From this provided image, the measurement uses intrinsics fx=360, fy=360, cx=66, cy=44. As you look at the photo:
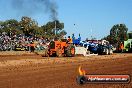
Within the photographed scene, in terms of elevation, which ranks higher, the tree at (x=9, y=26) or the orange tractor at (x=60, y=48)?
the tree at (x=9, y=26)

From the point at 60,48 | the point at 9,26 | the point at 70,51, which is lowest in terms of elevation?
the point at 70,51

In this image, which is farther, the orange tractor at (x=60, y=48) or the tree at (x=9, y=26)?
the tree at (x=9, y=26)

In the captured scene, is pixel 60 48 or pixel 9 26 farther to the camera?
pixel 9 26

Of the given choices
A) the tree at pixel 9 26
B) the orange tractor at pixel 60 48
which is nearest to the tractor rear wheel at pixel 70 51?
the orange tractor at pixel 60 48

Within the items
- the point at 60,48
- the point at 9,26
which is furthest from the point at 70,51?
the point at 9,26

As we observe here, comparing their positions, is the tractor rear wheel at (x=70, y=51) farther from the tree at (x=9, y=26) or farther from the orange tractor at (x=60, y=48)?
the tree at (x=9, y=26)

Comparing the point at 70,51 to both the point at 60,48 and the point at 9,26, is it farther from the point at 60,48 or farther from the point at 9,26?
the point at 9,26

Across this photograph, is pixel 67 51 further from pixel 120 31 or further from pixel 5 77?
pixel 120 31

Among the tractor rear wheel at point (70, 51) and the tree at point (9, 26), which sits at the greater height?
the tree at point (9, 26)

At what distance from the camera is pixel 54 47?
1304 inches

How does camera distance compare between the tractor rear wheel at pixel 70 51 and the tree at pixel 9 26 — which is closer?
the tractor rear wheel at pixel 70 51

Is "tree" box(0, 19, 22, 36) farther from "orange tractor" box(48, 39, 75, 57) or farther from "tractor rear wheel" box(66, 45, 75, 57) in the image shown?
"tractor rear wheel" box(66, 45, 75, 57)

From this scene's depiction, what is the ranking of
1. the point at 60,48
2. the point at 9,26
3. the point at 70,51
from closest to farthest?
the point at 60,48
the point at 70,51
the point at 9,26

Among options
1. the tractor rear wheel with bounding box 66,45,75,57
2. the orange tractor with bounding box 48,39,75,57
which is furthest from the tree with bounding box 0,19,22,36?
the tractor rear wheel with bounding box 66,45,75,57
